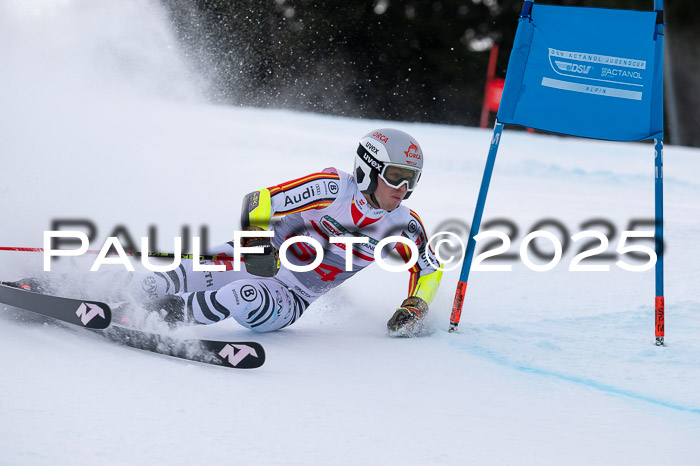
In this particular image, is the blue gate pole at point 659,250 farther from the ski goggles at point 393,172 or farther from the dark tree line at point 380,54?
the dark tree line at point 380,54

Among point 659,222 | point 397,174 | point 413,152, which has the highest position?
point 413,152

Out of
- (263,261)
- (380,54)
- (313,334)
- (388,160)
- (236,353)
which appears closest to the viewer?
(236,353)

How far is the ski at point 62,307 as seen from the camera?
9.47ft

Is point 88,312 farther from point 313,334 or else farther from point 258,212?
point 313,334

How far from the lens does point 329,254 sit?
3.70 metres

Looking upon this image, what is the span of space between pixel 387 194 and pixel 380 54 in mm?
18066

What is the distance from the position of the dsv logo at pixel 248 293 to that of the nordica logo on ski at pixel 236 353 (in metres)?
0.49

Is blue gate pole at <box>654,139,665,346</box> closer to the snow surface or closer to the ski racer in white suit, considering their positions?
the snow surface

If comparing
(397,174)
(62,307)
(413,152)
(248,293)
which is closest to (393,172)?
(397,174)

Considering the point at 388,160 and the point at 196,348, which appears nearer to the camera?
the point at 196,348

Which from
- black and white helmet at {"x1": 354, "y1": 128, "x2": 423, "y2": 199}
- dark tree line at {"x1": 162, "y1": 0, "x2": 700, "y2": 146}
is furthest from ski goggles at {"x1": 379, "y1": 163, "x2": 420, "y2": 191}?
dark tree line at {"x1": 162, "y1": 0, "x2": 700, "y2": 146}

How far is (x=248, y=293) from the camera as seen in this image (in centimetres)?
329

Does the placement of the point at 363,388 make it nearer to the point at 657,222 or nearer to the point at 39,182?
the point at 657,222

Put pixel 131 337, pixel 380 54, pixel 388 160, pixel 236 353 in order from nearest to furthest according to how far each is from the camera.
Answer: pixel 236 353 → pixel 131 337 → pixel 388 160 → pixel 380 54
